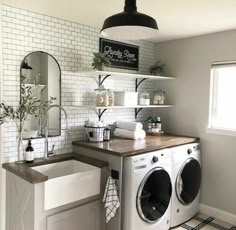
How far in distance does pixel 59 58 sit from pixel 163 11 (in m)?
1.10

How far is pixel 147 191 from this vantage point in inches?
98.9

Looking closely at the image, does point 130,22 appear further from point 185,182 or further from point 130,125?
point 185,182

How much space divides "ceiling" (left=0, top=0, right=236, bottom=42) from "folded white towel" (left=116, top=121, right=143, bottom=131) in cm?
110

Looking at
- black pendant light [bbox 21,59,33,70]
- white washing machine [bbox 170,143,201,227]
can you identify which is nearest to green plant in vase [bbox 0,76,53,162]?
black pendant light [bbox 21,59,33,70]

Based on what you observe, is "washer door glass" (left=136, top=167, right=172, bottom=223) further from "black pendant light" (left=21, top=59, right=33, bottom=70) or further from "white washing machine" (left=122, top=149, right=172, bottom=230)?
"black pendant light" (left=21, top=59, right=33, bottom=70)

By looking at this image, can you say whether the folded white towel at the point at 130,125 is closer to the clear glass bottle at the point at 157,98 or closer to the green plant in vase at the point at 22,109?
the clear glass bottle at the point at 157,98

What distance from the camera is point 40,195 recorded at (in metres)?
1.91

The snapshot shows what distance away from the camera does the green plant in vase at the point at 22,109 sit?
7.36 ft

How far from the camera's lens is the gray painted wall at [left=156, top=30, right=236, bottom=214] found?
2.96m

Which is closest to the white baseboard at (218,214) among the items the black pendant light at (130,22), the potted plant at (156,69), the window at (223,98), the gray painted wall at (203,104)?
the gray painted wall at (203,104)

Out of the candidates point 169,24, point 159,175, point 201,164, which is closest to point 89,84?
point 169,24

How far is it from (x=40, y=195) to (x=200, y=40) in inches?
97.9

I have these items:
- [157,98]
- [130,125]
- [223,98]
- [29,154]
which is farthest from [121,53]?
[29,154]

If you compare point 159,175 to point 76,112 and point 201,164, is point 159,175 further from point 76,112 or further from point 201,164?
point 76,112
